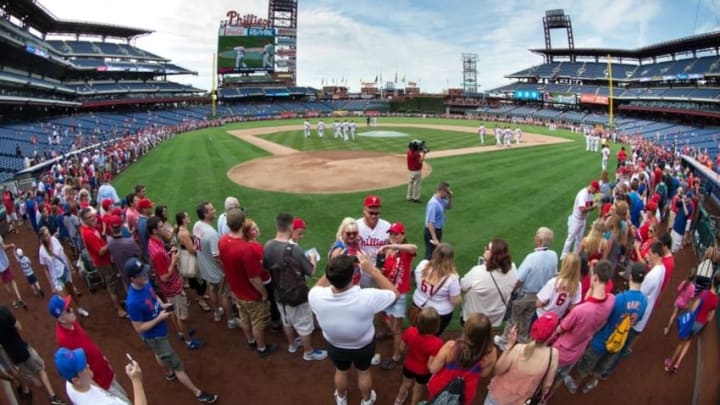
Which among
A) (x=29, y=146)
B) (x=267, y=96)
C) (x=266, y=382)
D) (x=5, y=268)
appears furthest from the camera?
(x=267, y=96)

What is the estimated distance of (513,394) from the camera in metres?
3.75

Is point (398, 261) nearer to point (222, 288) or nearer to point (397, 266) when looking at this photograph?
point (397, 266)

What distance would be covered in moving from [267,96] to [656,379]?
78.3 m

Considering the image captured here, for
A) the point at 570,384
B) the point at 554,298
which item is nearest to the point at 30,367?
the point at 554,298

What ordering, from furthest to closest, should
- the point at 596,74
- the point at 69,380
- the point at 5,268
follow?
the point at 596,74 < the point at 5,268 < the point at 69,380

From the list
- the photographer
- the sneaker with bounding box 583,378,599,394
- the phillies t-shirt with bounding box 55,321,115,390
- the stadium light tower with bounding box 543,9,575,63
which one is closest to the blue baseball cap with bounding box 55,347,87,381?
the phillies t-shirt with bounding box 55,321,115,390

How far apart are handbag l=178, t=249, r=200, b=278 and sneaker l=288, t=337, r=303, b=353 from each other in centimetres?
220

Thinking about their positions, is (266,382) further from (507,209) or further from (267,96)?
(267,96)

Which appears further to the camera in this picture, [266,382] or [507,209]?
[507,209]

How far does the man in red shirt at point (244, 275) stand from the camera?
541cm

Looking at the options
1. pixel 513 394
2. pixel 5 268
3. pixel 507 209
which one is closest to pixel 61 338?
pixel 513 394

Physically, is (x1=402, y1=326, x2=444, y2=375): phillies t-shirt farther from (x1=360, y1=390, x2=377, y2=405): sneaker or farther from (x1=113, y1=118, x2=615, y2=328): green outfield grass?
(x1=113, y1=118, x2=615, y2=328): green outfield grass

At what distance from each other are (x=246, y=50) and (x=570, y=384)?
74.5 metres

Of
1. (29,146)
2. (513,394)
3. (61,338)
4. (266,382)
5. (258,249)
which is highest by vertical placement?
(29,146)
